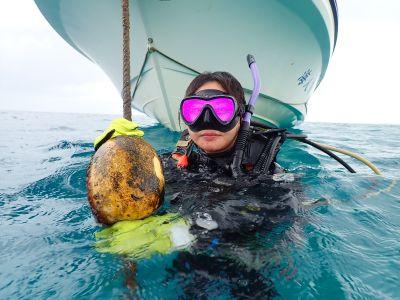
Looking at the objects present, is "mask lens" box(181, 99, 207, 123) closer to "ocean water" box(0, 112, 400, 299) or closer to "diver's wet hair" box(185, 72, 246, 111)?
"diver's wet hair" box(185, 72, 246, 111)

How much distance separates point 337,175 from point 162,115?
3239mm

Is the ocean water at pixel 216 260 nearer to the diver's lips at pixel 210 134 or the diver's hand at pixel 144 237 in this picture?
the diver's hand at pixel 144 237

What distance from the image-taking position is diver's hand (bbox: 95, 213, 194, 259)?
1.46 m

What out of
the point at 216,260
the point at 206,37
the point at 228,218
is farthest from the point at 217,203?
the point at 206,37

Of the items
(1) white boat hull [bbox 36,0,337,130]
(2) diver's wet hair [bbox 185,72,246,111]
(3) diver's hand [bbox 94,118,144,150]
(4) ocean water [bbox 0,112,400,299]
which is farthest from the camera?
(1) white boat hull [bbox 36,0,337,130]

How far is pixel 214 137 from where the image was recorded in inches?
82.2

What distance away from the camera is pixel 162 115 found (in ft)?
18.9

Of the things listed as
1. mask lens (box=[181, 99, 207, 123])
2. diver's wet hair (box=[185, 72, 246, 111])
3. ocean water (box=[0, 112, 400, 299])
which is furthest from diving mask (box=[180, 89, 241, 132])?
ocean water (box=[0, 112, 400, 299])

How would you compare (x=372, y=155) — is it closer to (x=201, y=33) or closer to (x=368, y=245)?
(x=201, y=33)

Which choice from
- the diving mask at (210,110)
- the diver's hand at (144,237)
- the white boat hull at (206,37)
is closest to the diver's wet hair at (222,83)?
the diving mask at (210,110)

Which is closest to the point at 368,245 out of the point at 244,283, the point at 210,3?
the point at 244,283

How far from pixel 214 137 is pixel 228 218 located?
649 millimetres

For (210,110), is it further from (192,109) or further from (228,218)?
(228,218)

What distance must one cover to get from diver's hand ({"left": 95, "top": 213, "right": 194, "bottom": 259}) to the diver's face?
0.70 meters
